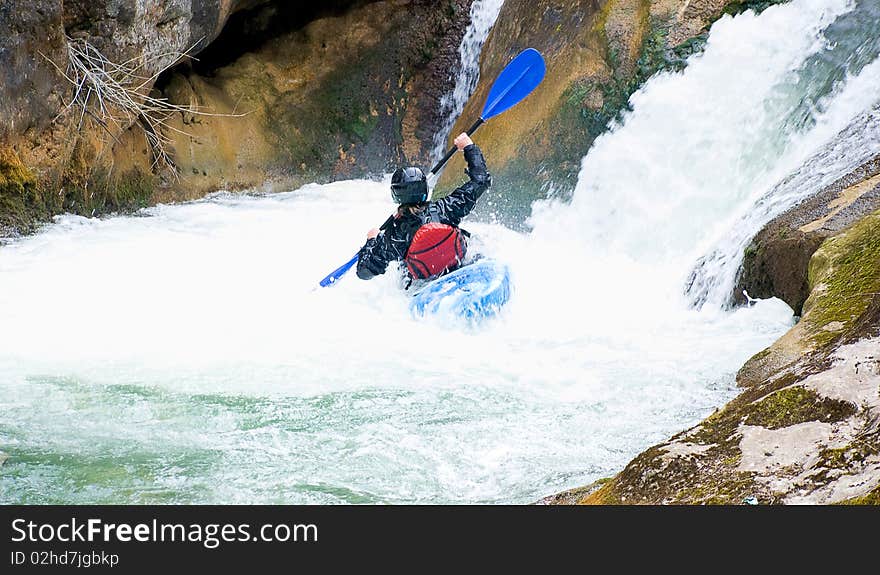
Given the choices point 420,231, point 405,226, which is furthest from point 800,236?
point 405,226

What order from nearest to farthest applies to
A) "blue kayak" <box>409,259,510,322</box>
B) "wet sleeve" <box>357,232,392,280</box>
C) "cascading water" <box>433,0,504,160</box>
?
"blue kayak" <box>409,259,510,322</box>, "wet sleeve" <box>357,232,392,280</box>, "cascading water" <box>433,0,504,160</box>

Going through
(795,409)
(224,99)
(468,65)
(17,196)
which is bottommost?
(795,409)

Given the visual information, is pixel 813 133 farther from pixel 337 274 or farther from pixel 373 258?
pixel 337 274

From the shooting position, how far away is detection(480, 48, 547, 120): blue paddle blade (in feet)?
23.0

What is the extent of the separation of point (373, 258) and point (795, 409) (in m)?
3.39

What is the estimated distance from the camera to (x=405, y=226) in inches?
221

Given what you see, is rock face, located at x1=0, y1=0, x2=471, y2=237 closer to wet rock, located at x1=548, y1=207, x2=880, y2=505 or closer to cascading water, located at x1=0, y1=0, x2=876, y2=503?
cascading water, located at x1=0, y1=0, x2=876, y2=503

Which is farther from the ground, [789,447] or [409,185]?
[409,185]

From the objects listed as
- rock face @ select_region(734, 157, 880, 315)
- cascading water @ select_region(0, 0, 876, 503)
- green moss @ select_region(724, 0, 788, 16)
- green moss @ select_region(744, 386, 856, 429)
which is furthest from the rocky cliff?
green moss @ select_region(724, 0, 788, 16)

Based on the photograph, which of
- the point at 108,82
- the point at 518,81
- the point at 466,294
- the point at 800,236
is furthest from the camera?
the point at 108,82

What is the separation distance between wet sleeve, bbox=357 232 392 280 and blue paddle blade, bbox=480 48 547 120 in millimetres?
1702

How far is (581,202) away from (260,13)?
474 cm

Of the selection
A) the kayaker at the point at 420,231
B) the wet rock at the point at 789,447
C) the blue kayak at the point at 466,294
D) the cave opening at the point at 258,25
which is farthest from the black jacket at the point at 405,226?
the cave opening at the point at 258,25

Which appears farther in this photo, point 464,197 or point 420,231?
point 464,197
